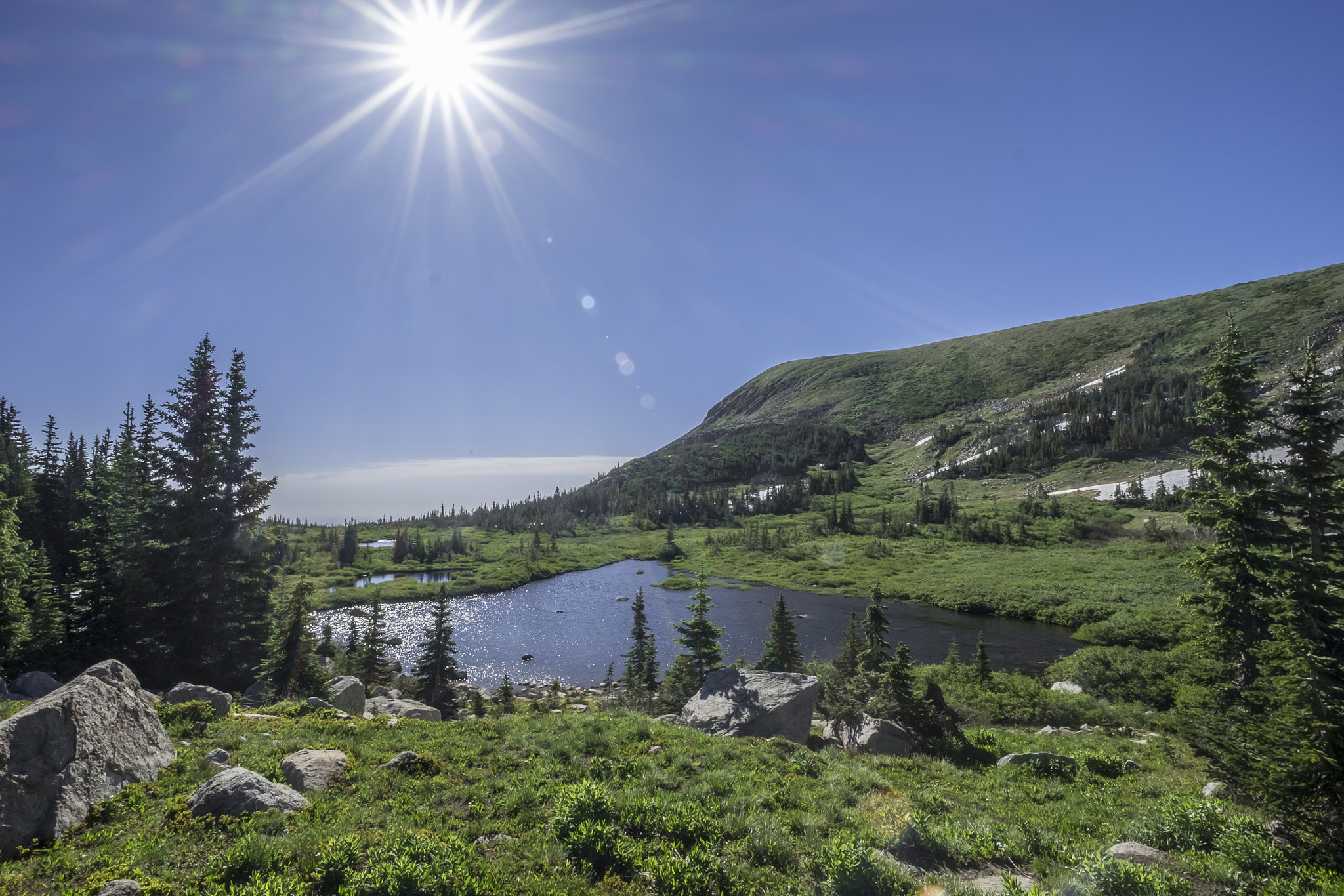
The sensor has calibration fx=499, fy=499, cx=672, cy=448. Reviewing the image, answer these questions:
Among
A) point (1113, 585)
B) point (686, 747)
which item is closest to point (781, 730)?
point (686, 747)

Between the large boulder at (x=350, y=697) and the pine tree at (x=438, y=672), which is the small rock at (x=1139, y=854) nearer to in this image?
the large boulder at (x=350, y=697)

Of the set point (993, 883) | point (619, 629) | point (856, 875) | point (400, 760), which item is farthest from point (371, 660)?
point (993, 883)

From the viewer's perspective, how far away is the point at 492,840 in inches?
418

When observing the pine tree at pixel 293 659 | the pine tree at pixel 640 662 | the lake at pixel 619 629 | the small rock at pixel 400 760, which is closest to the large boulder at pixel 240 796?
the small rock at pixel 400 760

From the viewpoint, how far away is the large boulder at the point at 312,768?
12438mm

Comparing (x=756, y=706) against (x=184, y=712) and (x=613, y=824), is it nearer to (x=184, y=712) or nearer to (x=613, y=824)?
(x=613, y=824)

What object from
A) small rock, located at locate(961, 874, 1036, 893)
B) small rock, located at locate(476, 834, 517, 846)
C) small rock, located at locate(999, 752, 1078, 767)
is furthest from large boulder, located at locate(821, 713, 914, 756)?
small rock, located at locate(476, 834, 517, 846)

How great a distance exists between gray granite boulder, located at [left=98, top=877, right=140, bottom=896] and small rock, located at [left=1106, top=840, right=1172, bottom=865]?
17.1 meters

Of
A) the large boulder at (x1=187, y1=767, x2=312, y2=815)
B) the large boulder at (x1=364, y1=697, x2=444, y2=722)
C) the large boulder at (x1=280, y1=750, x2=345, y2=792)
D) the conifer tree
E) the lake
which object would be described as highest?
the large boulder at (x1=187, y1=767, x2=312, y2=815)

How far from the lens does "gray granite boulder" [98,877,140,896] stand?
24.9 ft

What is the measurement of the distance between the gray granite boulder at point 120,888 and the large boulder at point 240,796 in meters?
2.71

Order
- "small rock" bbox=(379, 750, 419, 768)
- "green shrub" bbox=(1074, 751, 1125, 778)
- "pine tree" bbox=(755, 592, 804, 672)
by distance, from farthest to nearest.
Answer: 1. "pine tree" bbox=(755, 592, 804, 672)
2. "green shrub" bbox=(1074, 751, 1125, 778)
3. "small rock" bbox=(379, 750, 419, 768)

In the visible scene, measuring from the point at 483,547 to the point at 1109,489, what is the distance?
204765 mm

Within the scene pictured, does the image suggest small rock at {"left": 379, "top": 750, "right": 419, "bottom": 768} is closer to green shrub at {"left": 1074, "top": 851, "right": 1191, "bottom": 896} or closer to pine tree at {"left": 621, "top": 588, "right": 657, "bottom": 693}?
green shrub at {"left": 1074, "top": 851, "right": 1191, "bottom": 896}
